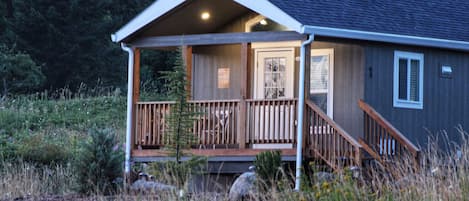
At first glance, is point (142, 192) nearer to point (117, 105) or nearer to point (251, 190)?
point (251, 190)

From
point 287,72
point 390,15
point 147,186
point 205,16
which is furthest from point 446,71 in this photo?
point 147,186

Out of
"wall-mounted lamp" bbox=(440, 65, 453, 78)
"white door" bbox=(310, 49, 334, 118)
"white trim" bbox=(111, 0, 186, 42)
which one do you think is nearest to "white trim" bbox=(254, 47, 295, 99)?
"white door" bbox=(310, 49, 334, 118)

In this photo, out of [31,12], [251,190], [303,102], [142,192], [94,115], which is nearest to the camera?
[251,190]

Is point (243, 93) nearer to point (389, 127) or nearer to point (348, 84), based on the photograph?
point (348, 84)


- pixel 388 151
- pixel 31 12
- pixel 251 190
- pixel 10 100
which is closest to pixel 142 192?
pixel 251 190

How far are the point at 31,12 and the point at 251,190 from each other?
23518mm

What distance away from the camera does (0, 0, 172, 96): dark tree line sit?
3606 cm

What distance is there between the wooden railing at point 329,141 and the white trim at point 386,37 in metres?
1.22

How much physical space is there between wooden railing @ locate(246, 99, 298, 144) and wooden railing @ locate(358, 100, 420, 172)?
1.27 m

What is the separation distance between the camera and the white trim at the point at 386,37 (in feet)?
55.3

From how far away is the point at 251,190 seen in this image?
46.2ft

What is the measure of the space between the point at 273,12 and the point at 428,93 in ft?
13.3

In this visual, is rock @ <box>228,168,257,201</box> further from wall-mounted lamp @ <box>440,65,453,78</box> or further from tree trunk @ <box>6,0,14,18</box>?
tree trunk @ <box>6,0,14,18</box>

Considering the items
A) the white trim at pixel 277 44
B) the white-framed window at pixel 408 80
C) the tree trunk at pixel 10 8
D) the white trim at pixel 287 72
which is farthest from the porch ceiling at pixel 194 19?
the tree trunk at pixel 10 8
